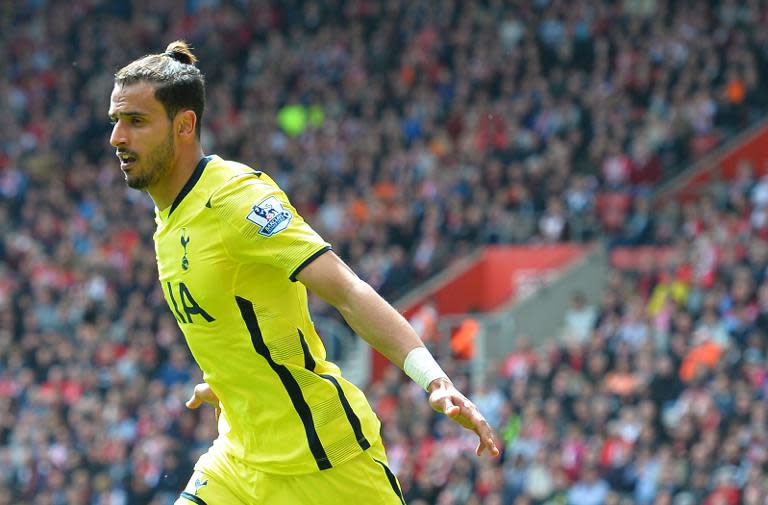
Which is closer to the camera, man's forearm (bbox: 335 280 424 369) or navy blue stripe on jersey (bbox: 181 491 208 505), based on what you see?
man's forearm (bbox: 335 280 424 369)

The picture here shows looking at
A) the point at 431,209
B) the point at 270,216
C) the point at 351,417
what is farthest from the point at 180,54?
the point at 431,209

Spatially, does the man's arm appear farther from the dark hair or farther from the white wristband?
the dark hair

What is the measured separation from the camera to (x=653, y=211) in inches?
733

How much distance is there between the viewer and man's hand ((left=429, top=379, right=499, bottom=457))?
4152mm

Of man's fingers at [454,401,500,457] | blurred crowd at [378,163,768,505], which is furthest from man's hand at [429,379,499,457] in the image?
blurred crowd at [378,163,768,505]

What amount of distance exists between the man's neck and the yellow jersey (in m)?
0.03

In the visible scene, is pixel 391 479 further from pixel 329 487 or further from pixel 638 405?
pixel 638 405

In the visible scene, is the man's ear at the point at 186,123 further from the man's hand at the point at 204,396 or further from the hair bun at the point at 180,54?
the man's hand at the point at 204,396

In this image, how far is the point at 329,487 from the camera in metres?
4.97

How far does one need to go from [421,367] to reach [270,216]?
28.2 inches

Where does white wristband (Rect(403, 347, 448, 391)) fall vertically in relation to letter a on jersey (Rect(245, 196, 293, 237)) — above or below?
below

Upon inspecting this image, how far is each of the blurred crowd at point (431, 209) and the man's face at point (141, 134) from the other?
7.80 m

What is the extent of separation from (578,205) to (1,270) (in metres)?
8.65

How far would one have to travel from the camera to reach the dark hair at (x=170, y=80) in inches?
191
